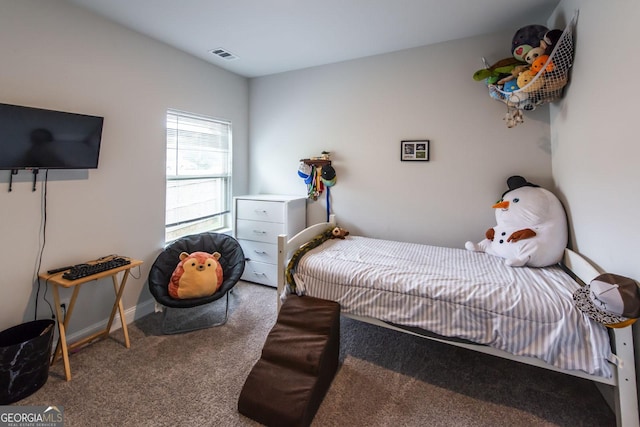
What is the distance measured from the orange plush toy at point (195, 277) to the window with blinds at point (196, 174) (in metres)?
0.60

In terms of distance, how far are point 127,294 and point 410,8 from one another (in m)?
3.33

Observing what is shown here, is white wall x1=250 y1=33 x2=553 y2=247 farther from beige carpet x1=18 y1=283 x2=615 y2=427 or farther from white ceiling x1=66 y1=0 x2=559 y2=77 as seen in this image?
beige carpet x1=18 y1=283 x2=615 y2=427

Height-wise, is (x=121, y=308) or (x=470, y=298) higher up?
(x=470, y=298)

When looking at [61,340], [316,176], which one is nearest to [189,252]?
[61,340]

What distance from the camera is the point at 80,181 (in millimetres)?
2150

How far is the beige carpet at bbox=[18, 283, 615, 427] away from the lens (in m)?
1.56

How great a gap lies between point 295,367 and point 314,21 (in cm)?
258

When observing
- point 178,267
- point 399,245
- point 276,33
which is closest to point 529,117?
point 399,245

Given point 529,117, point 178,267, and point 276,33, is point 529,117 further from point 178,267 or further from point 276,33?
point 178,267

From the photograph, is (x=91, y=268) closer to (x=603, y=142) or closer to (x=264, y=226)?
(x=264, y=226)

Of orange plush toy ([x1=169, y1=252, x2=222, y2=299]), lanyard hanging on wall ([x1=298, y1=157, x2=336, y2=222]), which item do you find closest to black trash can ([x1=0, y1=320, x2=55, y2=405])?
orange plush toy ([x1=169, y1=252, x2=222, y2=299])

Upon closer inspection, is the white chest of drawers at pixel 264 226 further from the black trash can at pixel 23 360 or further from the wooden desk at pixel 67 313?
the black trash can at pixel 23 360

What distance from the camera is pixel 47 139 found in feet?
6.07

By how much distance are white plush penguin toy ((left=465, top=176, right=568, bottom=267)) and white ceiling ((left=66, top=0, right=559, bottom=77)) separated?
55.7 inches
